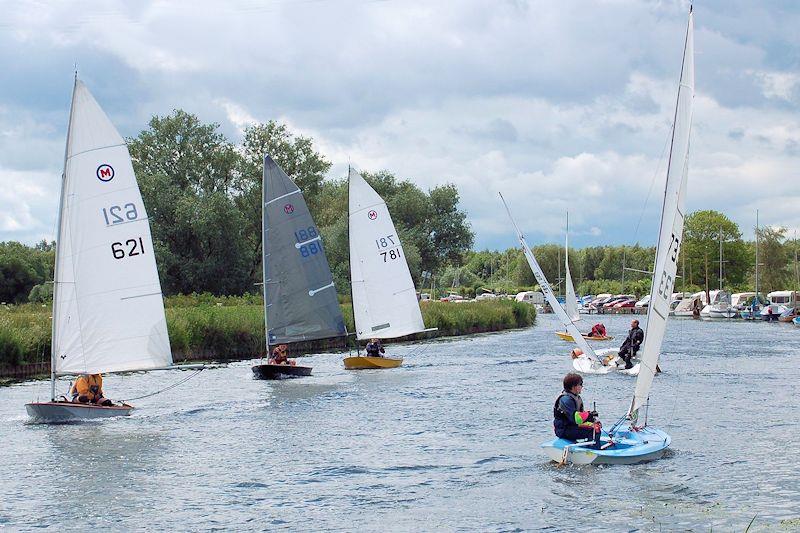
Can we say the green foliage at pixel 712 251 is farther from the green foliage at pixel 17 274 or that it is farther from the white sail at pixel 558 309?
the white sail at pixel 558 309

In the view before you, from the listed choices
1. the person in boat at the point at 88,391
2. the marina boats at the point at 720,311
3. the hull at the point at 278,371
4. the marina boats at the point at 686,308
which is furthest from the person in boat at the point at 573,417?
the marina boats at the point at 686,308

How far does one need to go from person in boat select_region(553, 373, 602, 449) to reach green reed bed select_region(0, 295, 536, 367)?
2362 centimetres

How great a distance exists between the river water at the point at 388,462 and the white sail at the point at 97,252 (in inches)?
76.0

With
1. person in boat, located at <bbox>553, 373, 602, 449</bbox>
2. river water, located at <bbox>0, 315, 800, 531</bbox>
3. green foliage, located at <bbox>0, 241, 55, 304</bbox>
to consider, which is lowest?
river water, located at <bbox>0, 315, 800, 531</bbox>

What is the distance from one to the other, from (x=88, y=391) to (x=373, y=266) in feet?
62.6

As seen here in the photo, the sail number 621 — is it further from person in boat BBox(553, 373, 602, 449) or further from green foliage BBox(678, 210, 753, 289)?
green foliage BBox(678, 210, 753, 289)

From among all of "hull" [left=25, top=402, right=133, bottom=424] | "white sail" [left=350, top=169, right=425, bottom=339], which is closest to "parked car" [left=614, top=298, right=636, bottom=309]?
"white sail" [left=350, top=169, right=425, bottom=339]

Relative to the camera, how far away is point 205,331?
44.4 m

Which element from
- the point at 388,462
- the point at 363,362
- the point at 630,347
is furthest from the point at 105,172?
the point at 630,347

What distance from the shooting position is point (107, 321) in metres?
25.2

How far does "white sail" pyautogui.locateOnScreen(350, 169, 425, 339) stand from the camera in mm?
42312

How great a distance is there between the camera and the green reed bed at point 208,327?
118ft

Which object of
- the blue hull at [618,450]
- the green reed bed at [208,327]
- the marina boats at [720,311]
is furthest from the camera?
the marina boats at [720,311]

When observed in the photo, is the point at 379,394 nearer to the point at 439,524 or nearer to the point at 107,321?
the point at 107,321
